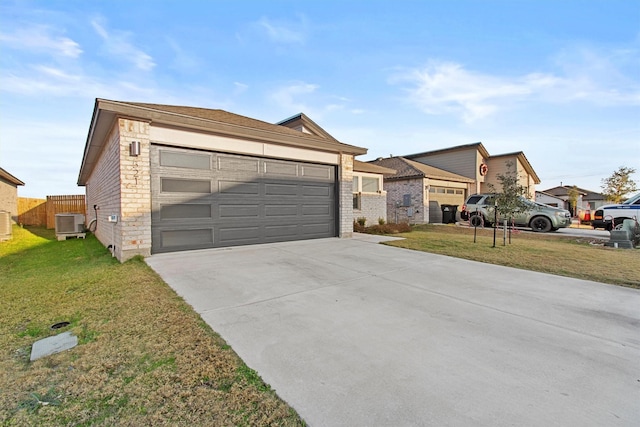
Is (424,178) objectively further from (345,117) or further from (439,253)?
(439,253)


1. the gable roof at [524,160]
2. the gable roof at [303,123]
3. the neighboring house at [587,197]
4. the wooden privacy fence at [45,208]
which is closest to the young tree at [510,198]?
the gable roof at [303,123]

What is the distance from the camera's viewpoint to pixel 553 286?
464 centimetres

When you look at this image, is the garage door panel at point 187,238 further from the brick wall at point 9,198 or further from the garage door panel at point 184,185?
the brick wall at point 9,198

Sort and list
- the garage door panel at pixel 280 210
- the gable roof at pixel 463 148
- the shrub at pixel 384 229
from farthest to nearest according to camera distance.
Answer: the gable roof at pixel 463 148
the shrub at pixel 384 229
the garage door panel at pixel 280 210

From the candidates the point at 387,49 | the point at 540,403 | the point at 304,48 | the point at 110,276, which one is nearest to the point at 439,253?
the point at 540,403

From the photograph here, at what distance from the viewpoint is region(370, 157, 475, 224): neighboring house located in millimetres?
16891

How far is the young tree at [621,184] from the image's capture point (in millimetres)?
A: 25734

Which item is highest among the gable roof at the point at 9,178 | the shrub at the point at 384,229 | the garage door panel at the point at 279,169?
the gable roof at the point at 9,178

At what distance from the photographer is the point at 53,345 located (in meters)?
2.59

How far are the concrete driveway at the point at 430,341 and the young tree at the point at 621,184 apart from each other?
3061cm

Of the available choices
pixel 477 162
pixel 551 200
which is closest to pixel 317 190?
pixel 477 162

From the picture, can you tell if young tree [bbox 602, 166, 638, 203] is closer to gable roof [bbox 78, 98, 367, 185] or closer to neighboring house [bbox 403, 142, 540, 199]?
neighboring house [bbox 403, 142, 540, 199]

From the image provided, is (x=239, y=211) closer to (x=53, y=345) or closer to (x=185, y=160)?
(x=185, y=160)

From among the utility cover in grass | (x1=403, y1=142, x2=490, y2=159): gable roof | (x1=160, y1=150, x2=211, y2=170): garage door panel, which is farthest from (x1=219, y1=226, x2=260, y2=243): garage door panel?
(x1=403, y1=142, x2=490, y2=159): gable roof
